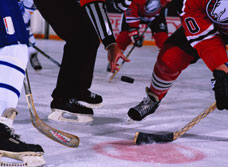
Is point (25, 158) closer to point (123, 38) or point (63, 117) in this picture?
point (63, 117)

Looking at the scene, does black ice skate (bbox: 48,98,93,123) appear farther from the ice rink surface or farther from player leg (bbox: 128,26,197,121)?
player leg (bbox: 128,26,197,121)

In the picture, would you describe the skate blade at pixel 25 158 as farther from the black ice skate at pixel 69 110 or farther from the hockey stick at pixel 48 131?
the black ice skate at pixel 69 110

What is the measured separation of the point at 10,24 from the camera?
1.09m

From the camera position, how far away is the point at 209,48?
1571 mm

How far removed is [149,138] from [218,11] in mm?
541

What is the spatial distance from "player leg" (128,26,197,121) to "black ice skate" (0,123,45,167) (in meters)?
0.80

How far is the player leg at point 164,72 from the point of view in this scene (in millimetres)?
1832

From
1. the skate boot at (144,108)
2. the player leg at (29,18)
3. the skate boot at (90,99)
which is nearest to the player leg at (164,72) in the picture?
the skate boot at (144,108)

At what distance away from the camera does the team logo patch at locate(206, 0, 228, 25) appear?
1.53 metres

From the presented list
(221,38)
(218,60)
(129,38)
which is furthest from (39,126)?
(129,38)

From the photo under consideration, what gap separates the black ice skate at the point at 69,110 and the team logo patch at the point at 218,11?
686 millimetres

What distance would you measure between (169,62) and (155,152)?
54 centimetres

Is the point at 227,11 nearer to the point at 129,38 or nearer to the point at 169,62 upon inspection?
the point at 169,62

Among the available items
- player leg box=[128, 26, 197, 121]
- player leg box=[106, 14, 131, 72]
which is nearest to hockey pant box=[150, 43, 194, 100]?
player leg box=[128, 26, 197, 121]
